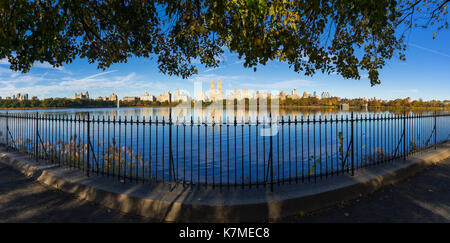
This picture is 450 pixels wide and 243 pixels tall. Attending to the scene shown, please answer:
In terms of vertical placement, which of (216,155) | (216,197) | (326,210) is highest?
(216,197)

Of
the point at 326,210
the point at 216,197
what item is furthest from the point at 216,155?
the point at 326,210

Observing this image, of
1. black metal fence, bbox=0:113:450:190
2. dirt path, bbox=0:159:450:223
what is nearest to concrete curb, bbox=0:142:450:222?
dirt path, bbox=0:159:450:223

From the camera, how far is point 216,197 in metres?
4.83

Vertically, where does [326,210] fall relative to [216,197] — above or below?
below

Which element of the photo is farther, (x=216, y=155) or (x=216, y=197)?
(x=216, y=155)

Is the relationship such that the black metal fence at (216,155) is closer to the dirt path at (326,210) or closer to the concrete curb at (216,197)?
the concrete curb at (216,197)

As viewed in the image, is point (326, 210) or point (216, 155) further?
point (216, 155)

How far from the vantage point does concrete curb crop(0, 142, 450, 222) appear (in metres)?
4.46

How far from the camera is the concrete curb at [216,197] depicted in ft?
14.6

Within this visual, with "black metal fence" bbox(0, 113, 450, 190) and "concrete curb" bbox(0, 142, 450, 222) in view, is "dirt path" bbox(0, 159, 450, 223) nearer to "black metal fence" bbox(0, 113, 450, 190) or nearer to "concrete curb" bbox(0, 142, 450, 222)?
"concrete curb" bbox(0, 142, 450, 222)

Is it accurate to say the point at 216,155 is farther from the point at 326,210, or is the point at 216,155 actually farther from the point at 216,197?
the point at 326,210

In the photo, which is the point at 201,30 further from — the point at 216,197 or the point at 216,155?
the point at 216,155

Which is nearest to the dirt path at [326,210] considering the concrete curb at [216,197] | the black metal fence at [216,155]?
the concrete curb at [216,197]

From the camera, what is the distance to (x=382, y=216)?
4.57 m
